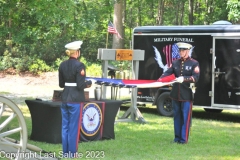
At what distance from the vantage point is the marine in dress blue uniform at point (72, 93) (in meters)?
8.23

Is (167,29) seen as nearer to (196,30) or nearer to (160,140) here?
(196,30)

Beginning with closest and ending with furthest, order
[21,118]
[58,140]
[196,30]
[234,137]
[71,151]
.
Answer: [21,118], [71,151], [58,140], [234,137], [196,30]

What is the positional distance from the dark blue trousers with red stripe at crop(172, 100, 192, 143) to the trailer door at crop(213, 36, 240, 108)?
13.0 feet

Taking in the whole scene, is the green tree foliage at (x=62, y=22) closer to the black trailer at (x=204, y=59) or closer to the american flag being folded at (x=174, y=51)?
the black trailer at (x=204, y=59)

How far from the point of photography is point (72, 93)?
8266 mm

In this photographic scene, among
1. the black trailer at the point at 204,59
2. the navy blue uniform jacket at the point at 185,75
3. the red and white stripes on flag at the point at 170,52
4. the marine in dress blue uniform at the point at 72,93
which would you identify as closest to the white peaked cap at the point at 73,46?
the marine in dress blue uniform at the point at 72,93

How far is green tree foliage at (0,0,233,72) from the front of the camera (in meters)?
13.3

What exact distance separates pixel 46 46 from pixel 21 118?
79.1 ft

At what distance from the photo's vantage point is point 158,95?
15.1 meters

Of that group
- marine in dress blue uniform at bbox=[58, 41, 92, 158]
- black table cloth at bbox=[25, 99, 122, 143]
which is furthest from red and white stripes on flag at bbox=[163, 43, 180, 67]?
marine in dress blue uniform at bbox=[58, 41, 92, 158]

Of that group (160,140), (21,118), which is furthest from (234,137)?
(21,118)

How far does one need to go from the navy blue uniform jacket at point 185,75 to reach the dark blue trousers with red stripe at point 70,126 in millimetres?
2356

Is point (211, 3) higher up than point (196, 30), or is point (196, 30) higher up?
point (211, 3)

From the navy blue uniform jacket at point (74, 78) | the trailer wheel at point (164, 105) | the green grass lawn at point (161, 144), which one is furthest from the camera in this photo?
the trailer wheel at point (164, 105)
